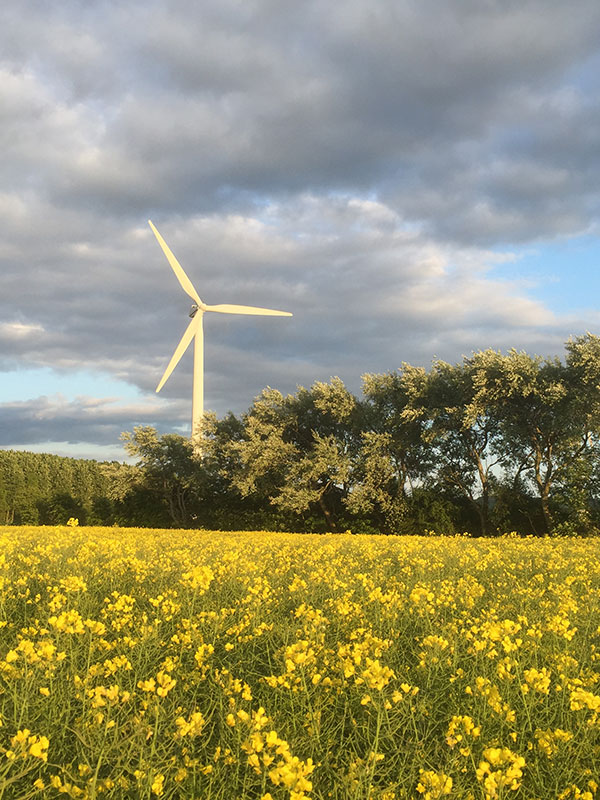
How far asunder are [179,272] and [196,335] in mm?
3861

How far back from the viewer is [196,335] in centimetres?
3747

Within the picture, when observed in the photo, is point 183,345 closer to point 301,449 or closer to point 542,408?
point 301,449

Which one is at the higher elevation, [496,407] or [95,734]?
[496,407]

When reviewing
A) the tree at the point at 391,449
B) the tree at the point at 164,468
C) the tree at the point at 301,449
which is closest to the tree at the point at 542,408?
the tree at the point at 391,449

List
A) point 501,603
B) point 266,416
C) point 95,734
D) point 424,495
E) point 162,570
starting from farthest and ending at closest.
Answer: point 266,416 < point 424,495 < point 162,570 < point 501,603 < point 95,734

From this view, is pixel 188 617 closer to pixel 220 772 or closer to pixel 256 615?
pixel 256 615

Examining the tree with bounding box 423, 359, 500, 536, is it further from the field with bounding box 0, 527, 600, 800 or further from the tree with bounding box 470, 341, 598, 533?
the field with bounding box 0, 527, 600, 800

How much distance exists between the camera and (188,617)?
652cm

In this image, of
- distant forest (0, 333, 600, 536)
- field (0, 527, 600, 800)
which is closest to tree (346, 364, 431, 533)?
distant forest (0, 333, 600, 536)

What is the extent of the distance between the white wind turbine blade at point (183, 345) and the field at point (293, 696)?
2865 centimetres

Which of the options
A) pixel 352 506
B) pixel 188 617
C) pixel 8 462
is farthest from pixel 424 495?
→ pixel 8 462

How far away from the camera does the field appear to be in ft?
11.3

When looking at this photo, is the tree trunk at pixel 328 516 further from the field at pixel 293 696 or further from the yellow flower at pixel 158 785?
the yellow flower at pixel 158 785

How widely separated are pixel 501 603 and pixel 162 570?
4.78m
